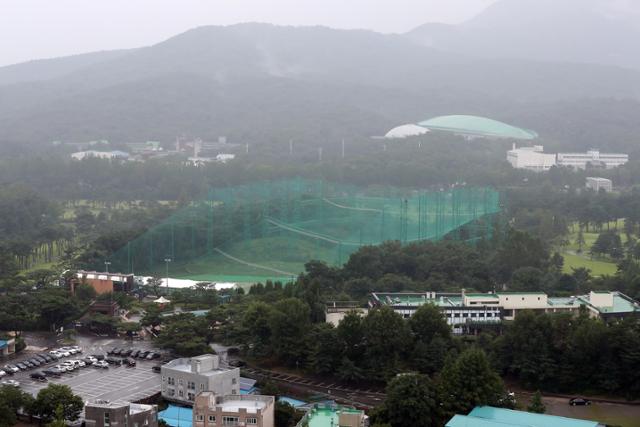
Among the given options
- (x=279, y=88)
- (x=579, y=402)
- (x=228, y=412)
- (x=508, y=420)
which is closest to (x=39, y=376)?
(x=228, y=412)

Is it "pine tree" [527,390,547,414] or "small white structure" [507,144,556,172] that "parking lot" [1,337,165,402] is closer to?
"pine tree" [527,390,547,414]

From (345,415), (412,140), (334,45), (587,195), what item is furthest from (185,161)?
(334,45)

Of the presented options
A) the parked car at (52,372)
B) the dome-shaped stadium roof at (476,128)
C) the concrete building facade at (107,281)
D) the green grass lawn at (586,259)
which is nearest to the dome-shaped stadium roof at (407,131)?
the dome-shaped stadium roof at (476,128)

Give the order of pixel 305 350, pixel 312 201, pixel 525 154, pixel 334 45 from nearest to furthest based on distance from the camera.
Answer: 1. pixel 305 350
2. pixel 312 201
3. pixel 525 154
4. pixel 334 45

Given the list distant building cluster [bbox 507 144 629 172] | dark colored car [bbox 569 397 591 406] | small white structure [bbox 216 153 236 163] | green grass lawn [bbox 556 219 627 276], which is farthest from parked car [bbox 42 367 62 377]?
small white structure [bbox 216 153 236 163]

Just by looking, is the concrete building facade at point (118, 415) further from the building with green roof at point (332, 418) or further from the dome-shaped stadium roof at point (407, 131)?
the dome-shaped stadium roof at point (407, 131)

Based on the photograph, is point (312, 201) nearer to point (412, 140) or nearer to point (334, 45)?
point (412, 140)
